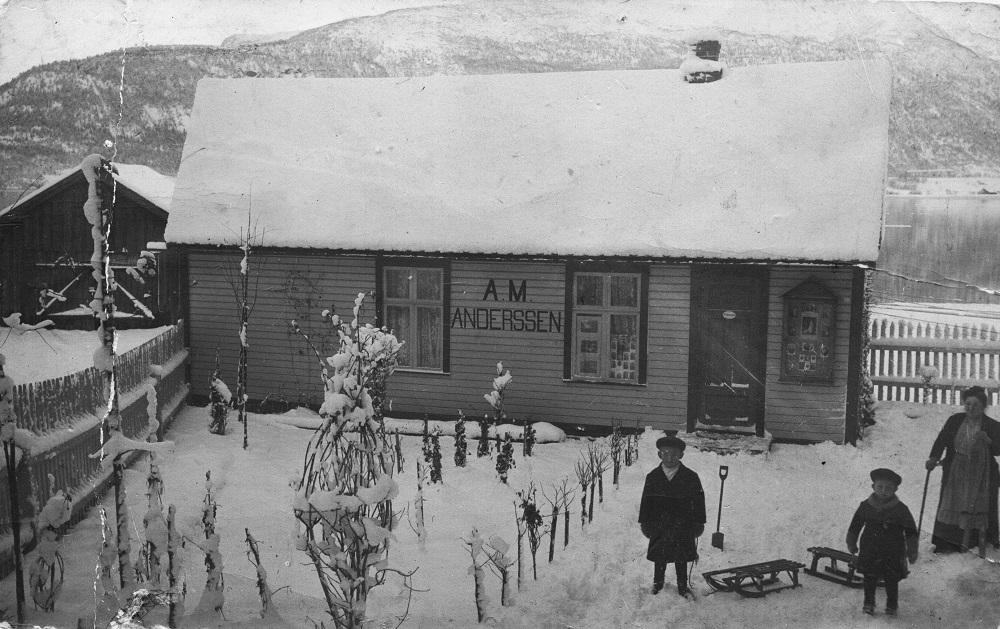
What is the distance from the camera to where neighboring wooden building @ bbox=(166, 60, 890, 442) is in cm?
884

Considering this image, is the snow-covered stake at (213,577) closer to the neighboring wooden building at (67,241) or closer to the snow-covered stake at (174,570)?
the snow-covered stake at (174,570)

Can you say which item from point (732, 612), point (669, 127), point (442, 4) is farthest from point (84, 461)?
point (669, 127)

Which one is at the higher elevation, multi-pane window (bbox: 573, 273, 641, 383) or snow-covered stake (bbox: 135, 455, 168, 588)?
multi-pane window (bbox: 573, 273, 641, 383)

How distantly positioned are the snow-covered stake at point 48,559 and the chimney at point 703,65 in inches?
Result: 335

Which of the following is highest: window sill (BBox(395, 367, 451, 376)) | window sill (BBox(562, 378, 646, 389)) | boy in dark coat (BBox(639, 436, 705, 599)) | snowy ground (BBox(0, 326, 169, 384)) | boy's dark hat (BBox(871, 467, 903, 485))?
snowy ground (BBox(0, 326, 169, 384))

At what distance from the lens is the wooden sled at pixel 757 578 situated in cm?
520

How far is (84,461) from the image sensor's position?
19.9 feet

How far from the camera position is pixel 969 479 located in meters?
5.48

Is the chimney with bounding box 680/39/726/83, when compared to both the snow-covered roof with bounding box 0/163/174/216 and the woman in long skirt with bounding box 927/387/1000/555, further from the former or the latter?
the snow-covered roof with bounding box 0/163/174/216

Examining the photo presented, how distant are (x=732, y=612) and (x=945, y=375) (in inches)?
178

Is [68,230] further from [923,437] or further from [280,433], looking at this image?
[923,437]

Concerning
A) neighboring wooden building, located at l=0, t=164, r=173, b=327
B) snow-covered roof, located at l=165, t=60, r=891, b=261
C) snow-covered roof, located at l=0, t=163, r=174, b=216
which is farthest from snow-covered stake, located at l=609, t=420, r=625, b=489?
snow-covered roof, located at l=0, t=163, r=174, b=216

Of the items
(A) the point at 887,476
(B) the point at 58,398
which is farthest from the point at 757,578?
(B) the point at 58,398

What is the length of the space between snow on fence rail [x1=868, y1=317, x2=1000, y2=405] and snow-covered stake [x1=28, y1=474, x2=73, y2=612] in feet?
24.1
